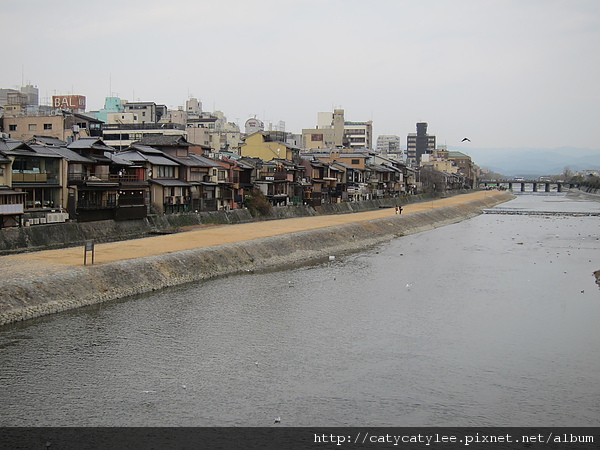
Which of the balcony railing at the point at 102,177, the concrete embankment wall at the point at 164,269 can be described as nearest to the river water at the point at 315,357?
the concrete embankment wall at the point at 164,269

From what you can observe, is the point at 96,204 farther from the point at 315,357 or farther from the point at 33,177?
the point at 315,357

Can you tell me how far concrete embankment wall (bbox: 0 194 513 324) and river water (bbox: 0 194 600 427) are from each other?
0.70 m

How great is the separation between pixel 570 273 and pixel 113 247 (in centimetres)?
2320

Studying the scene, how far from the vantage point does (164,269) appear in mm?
25656

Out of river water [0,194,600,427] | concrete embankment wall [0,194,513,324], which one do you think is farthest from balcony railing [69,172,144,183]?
river water [0,194,600,427]

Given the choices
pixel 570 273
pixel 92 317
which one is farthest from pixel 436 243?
pixel 92 317

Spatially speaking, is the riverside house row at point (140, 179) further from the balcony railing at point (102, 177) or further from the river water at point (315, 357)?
the river water at point (315, 357)

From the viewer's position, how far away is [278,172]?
5562 centimetres

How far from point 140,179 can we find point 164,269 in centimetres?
1492

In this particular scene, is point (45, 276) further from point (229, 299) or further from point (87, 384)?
point (87, 384)

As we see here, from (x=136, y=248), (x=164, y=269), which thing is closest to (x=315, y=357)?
(x=164, y=269)

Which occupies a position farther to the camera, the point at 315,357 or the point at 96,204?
the point at 96,204

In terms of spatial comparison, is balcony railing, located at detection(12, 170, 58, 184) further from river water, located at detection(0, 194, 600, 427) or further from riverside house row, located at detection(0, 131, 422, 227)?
river water, located at detection(0, 194, 600, 427)

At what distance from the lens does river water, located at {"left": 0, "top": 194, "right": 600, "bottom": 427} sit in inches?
510
